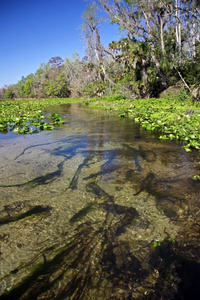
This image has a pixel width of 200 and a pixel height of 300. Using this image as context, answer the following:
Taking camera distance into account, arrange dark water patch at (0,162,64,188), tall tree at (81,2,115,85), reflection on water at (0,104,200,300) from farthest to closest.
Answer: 1. tall tree at (81,2,115,85)
2. dark water patch at (0,162,64,188)
3. reflection on water at (0,104,200,300)

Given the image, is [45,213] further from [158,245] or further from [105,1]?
[105,1]

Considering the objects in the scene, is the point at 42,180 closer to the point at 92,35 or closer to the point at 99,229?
the point at 99,229

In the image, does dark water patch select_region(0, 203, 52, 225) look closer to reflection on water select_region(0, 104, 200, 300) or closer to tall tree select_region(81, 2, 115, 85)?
reflection on water select_region(0, 104, 200, 300)

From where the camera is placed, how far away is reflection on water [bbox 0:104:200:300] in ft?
4.78

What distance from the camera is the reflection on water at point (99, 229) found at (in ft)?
4.78

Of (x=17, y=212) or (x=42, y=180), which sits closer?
(x=17, y=212)

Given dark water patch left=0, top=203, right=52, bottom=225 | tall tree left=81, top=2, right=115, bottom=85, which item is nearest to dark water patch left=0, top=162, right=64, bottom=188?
dark water patch left=0, top=203, right=52, bottom=225

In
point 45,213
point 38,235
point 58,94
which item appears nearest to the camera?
point 38,235

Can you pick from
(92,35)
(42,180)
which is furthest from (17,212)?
(92,35)

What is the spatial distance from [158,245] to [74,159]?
2652 mm

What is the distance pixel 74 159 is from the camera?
416 cm

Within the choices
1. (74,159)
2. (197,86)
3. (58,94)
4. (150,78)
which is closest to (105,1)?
(150,78)

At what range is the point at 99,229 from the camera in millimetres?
2014

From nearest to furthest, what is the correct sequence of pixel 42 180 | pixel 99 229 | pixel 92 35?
pixel 99 229
pixel 42 180
pixel 92 35
